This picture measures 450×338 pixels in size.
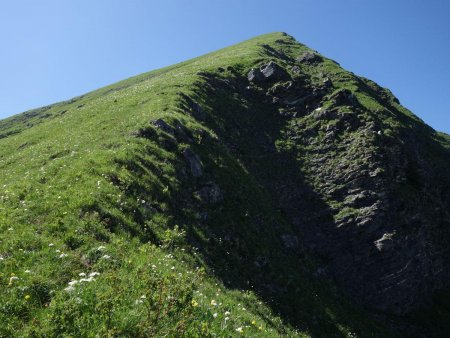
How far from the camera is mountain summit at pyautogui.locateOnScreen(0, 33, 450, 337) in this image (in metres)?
9.00

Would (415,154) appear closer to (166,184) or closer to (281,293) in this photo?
(281,293)

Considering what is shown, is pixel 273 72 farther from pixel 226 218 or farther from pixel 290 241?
pixel 226 218

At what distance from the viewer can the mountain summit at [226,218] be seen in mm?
9000

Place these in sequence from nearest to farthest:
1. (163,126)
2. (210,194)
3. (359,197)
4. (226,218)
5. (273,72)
Answer: (226,218), (210,194), (163,126), (359,197), (273,72)

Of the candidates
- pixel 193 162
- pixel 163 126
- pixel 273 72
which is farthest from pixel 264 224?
pixel 273 72

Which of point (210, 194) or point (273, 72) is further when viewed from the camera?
point (273, 72)

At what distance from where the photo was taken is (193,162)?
25.3m

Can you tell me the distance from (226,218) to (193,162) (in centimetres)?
505

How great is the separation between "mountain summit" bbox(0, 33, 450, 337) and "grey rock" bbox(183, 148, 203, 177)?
13 centimetres

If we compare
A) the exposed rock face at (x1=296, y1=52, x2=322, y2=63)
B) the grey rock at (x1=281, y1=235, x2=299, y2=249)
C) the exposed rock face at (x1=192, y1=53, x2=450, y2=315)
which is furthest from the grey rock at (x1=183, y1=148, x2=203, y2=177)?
the exposed rock face at (x1=296, y1=52, x2=322, y2=63)

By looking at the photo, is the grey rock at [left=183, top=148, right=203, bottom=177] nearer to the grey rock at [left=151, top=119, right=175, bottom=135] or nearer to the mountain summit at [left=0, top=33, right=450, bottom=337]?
the mountain summit at [left=0, top=33, right=450, bottom=337]

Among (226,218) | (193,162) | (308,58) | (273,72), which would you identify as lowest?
(226,218)

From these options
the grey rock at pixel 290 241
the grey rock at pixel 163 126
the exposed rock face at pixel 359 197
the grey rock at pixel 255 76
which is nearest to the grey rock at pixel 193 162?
the grey rock at pixel 163 126

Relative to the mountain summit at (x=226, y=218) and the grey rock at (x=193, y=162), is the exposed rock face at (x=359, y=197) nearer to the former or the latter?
the mountain summit at (x=226, y=218)
